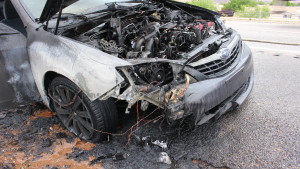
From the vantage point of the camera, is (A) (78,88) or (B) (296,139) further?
(B) (296,139)

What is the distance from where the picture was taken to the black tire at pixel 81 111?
101 inches

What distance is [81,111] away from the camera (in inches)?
108

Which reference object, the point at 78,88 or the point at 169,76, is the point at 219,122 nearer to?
the point at 169,76

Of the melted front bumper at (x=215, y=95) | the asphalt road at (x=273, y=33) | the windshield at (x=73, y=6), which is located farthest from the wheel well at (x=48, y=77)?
the asphalt road at (x=273, y=33)

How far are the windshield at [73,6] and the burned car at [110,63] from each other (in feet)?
0.05

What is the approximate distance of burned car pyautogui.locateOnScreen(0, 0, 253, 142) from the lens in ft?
7.55

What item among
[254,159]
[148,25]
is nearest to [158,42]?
[148,25]

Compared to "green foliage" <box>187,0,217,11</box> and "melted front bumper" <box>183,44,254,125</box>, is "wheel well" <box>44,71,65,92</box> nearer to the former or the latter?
"melted front bumper" <box>183,44,254,125</box>

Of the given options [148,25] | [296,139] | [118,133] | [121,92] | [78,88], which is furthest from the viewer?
[148,25]

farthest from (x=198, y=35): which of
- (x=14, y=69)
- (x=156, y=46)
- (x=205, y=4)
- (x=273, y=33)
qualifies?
(x=205, y=4)

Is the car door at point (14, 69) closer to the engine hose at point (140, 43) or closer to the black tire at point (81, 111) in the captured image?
the black tire at point (81, 111)

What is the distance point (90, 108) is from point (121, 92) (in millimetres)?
432

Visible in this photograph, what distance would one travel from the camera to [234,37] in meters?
3.38

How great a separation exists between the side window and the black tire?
839 mm
